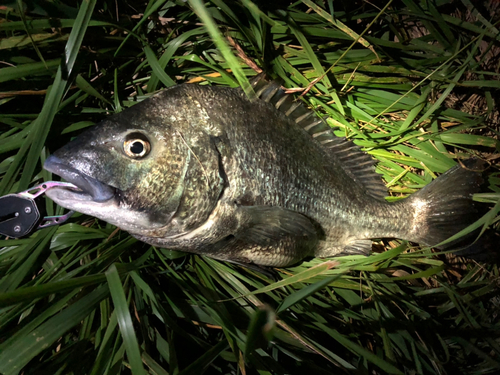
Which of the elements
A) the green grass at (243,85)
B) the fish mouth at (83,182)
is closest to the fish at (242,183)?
the fish mouth at (83,182)

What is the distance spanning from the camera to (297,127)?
1.72 metres

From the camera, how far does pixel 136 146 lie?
124 cm

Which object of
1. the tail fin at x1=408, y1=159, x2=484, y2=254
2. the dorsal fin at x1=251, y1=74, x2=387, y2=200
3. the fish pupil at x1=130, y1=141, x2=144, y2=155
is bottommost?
the tail fin at x1=408, y1=159, x2=484, y2=254

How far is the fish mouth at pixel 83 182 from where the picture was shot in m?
1.17

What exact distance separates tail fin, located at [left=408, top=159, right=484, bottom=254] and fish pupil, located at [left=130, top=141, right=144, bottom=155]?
164 cm

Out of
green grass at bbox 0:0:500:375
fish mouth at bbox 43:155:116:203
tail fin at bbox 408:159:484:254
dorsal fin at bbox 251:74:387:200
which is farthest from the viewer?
tail fin at bbox 408:159:484:254

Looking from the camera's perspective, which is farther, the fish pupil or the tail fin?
the tail fin

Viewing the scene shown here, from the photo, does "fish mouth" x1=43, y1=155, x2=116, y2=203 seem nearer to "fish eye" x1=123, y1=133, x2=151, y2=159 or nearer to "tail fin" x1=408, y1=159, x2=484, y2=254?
"fish eye" x1=123, y1=133, x2=151, y2=159

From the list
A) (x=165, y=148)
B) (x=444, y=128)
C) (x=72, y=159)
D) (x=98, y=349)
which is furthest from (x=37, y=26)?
(x=444, y=128)

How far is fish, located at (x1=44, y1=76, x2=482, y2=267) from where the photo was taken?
1.22 meters

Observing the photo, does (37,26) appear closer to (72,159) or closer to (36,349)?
(72,159)

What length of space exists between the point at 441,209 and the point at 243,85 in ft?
4.91

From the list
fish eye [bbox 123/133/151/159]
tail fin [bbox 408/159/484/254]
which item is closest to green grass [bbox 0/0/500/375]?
tail fin [bbox 408/159/484/254]

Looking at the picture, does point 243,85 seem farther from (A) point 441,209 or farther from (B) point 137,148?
(A) point 441,209
